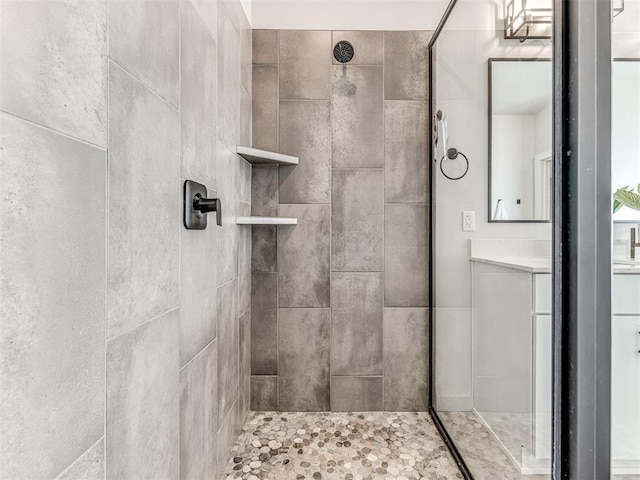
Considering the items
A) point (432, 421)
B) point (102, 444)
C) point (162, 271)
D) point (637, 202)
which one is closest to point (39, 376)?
point (102, 444)

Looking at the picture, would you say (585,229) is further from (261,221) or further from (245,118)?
(245,118)

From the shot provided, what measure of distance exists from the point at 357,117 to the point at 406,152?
333 mm

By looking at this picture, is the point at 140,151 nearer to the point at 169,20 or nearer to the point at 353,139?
the point at 169,20

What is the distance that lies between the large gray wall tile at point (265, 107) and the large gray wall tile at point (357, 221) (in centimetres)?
42

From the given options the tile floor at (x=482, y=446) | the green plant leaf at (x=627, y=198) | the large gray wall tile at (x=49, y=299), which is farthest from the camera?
the tile floor at (x=482, y=446)

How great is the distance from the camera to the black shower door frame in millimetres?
826

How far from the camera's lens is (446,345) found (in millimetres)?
1732

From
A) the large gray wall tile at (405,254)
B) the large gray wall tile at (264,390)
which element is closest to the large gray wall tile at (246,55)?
the large gray wall tile at (405,254)

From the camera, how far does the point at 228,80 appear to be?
1472 millimetres

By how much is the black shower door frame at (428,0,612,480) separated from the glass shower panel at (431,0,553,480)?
0.07 meters

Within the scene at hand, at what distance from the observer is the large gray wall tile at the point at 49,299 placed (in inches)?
17.9

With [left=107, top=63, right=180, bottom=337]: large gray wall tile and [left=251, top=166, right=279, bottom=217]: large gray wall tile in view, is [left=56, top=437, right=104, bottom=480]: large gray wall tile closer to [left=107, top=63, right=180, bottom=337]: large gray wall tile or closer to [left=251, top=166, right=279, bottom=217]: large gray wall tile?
[left=107, top=63, right=180, bottom=337]: large gray wall tile

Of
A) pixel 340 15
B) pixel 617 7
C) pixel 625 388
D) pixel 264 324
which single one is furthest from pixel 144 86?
pixel 340 15

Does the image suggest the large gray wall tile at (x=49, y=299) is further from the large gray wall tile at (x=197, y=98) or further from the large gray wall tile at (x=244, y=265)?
the large gray wall tile at (x=244, y=265)
